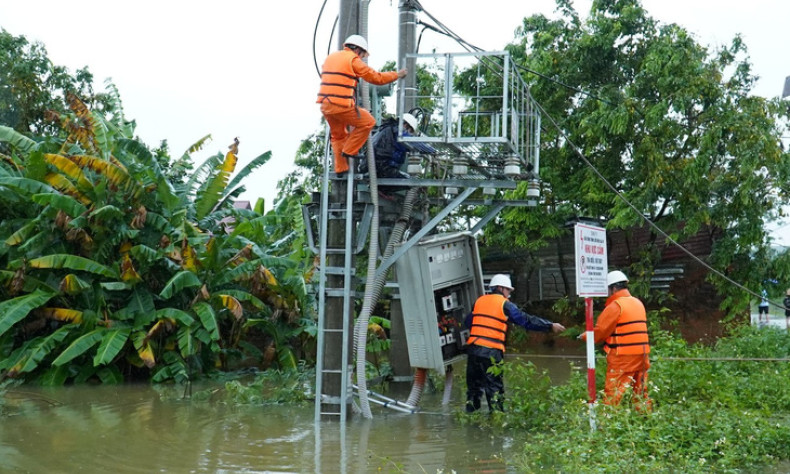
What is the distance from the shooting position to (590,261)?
352 inches

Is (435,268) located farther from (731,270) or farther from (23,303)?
(731,270)

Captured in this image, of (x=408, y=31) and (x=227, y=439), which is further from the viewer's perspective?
(x=408, y=31)

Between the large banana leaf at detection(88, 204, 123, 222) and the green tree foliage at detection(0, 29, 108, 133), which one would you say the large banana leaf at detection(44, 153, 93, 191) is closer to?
the large banana leaf at detection(88, 204, 123, 222)

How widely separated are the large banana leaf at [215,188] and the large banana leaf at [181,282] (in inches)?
76.0

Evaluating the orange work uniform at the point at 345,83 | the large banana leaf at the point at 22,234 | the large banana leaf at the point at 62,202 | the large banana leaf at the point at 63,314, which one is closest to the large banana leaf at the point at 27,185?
the large banana leaf at the point at 62,202

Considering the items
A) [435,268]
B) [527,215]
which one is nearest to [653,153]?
[527,215]

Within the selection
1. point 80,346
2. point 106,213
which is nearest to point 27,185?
point 106,213

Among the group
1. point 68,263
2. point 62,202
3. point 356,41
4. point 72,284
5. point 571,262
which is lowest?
point 72,284

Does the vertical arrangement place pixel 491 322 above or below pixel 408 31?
below

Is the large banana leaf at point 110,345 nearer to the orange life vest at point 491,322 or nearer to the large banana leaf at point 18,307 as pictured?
the large banana leaf at point 18,307

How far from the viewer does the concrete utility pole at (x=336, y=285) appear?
35.5 ft

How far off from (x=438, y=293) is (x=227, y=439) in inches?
131

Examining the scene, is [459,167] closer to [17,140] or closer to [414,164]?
[414,164]

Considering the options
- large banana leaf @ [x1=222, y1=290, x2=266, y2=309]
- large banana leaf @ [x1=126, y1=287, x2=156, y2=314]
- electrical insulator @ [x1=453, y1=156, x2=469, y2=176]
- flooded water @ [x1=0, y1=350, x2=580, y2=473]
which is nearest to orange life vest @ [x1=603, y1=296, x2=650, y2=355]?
flooded water @ [x1=0, y1=350, x2=580, y2=473]
